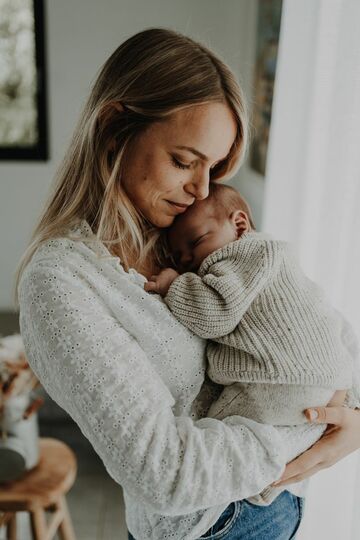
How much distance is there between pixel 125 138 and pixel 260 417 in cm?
53

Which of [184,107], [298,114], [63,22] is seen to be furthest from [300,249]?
[63,22]

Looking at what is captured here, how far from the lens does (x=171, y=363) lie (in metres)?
0.97

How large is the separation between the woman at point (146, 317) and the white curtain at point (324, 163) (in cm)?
20

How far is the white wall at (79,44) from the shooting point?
3.72 metres

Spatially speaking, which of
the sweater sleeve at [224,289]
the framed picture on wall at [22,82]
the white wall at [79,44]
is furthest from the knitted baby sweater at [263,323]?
the framed picture on wall at [22,82]

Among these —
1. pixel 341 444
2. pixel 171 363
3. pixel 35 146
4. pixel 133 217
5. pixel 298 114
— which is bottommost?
pixel 35 146

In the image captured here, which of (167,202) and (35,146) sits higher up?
(167,202)

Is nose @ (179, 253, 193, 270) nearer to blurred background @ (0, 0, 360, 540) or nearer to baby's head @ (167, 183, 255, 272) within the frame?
baby's head @ (167, 183, 255, 272)

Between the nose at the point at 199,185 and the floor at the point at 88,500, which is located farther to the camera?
the floor at the point at 88,500

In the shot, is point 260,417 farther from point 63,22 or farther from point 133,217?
point 63,22

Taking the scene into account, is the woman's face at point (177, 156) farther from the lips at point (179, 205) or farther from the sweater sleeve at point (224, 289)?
the sweater sleeve at point (224, 289)

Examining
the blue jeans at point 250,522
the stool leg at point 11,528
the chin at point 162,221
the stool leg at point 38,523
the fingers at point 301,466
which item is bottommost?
the stool leg at point 11,528

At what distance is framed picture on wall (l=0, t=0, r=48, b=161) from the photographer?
374 centimetres

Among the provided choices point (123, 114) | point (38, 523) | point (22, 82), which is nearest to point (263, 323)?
point (123, 114)
